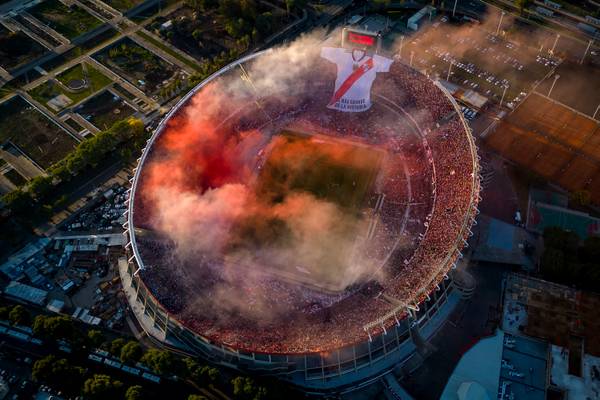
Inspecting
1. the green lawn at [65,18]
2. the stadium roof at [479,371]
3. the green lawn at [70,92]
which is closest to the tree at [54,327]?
the stadium roof at [479,371]

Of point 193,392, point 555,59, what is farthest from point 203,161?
point 555,59

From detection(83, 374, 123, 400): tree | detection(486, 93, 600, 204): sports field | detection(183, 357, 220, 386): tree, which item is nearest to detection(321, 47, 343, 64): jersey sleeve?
detection(486, 93, 600, 204): sports field

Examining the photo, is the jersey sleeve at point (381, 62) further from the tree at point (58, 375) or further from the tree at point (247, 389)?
the tree at point (58, 375)

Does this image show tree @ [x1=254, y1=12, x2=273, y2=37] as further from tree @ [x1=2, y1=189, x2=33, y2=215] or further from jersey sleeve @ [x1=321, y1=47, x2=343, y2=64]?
tree @ [x1=2, y1=189, x2=33, y2=215]

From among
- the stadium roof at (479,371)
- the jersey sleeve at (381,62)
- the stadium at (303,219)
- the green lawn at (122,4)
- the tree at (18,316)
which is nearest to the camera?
the stadium roof at (479,371)

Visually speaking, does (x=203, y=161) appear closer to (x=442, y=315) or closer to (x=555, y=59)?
(x=442, y=315)

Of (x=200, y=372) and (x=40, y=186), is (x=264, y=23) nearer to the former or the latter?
(x=40, y=186)
